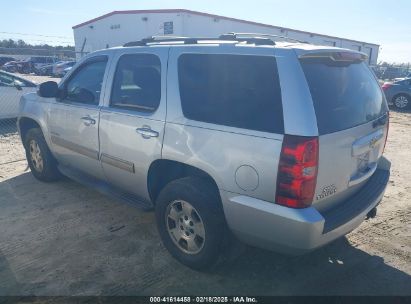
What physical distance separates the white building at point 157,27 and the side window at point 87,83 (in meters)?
21.1

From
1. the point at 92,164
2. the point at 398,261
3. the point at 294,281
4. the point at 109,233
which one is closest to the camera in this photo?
the point at 294,281

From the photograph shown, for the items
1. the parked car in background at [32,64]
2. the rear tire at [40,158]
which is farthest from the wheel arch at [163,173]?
the parked car in background at [32,64]

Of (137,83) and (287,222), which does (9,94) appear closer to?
(137,83)

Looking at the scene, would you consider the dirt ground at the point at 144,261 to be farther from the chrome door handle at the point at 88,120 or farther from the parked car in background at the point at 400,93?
the parked car in background at the point at 400,93

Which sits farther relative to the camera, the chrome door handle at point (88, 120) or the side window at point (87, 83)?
the side window at point (87, 83)

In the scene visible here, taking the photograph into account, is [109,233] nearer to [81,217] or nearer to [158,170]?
[81,217]

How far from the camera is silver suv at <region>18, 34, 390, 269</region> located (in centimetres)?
240

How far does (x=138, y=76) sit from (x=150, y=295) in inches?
82.9

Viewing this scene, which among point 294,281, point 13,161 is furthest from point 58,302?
point 13,161

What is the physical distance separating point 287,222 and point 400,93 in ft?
48.0

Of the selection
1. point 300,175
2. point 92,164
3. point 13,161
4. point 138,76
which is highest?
point 138,76

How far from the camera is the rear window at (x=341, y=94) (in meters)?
2.47

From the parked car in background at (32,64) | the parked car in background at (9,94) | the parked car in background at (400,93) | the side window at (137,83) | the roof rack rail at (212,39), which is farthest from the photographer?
the parked car in background at (32,64)

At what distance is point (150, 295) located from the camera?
2828 millimetres
